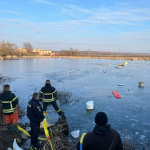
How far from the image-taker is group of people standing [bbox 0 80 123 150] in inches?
84.5

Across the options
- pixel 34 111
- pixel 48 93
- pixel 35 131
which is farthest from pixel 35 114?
pixel 48 93

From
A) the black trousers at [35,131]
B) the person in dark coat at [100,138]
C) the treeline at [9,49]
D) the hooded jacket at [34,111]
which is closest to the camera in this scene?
the person in dark coat at [100,138]

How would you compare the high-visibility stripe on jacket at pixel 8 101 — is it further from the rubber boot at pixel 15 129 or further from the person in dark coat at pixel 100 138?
the person in dark coat at pixel 100 138

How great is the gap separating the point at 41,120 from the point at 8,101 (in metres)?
1.30

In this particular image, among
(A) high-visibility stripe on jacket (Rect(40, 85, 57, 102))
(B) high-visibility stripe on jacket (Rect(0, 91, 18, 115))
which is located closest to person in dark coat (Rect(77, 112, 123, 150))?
(B) high-visibility stripe on jacket (Rect(0, 91, 18, 115))

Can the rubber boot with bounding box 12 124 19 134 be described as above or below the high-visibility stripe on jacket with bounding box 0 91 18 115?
below

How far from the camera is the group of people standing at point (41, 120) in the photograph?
7.04 ft

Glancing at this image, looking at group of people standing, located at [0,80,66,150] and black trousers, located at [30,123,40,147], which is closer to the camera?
group of people standing, located at [0,80,66,150]

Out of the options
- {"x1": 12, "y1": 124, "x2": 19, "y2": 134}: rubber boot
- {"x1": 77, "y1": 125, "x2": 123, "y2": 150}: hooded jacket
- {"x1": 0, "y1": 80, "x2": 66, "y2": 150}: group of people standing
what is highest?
{"x1": 77, "y1": 125, "x2": 123, "y2": 150}: hooded jacket

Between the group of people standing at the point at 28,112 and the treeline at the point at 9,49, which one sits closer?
the group of people standing at the point at 28,112

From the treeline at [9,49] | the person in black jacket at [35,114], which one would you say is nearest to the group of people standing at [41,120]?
the person in black jacket at [35,114]

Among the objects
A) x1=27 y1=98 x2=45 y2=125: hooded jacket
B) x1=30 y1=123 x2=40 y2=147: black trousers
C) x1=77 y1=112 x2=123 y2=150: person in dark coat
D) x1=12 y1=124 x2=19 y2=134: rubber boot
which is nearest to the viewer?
x1=77 y1=112 x2=123 y2=150: person in dark coat

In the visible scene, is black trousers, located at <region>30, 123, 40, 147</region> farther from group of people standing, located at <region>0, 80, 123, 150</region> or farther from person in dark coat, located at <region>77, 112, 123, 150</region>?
person in dark coat, located at <region>77, 112, 123, 150</region>

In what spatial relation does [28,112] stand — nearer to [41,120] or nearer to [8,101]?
[41,120]
